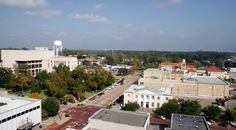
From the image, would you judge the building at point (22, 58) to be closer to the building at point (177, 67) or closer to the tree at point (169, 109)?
the building at point (177, 67)

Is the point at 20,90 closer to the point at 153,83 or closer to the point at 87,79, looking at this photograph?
the point at 87,79

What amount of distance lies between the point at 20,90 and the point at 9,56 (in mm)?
18209

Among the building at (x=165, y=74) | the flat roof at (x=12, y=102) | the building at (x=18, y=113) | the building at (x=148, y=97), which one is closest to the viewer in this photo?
the building at (x=18, y=113)

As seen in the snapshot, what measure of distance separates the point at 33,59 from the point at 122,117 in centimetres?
4788

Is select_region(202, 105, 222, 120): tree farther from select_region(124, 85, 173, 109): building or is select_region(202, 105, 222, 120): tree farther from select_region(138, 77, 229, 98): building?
select_region(138, 77, 229, 98): building

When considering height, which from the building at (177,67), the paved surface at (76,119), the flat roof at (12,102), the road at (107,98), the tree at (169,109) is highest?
the building at (177,67)

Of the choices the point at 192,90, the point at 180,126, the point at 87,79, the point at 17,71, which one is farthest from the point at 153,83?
the point at 17,71

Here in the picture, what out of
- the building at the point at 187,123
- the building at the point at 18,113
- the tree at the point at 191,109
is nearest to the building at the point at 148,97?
the tree at the point at 191,109

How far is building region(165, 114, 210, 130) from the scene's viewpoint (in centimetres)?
2300

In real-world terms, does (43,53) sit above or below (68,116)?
above

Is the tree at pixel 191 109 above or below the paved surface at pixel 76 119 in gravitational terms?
above

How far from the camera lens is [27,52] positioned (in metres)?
64.4

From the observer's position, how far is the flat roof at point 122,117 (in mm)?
24727

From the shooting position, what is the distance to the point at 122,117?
86.0 feet
